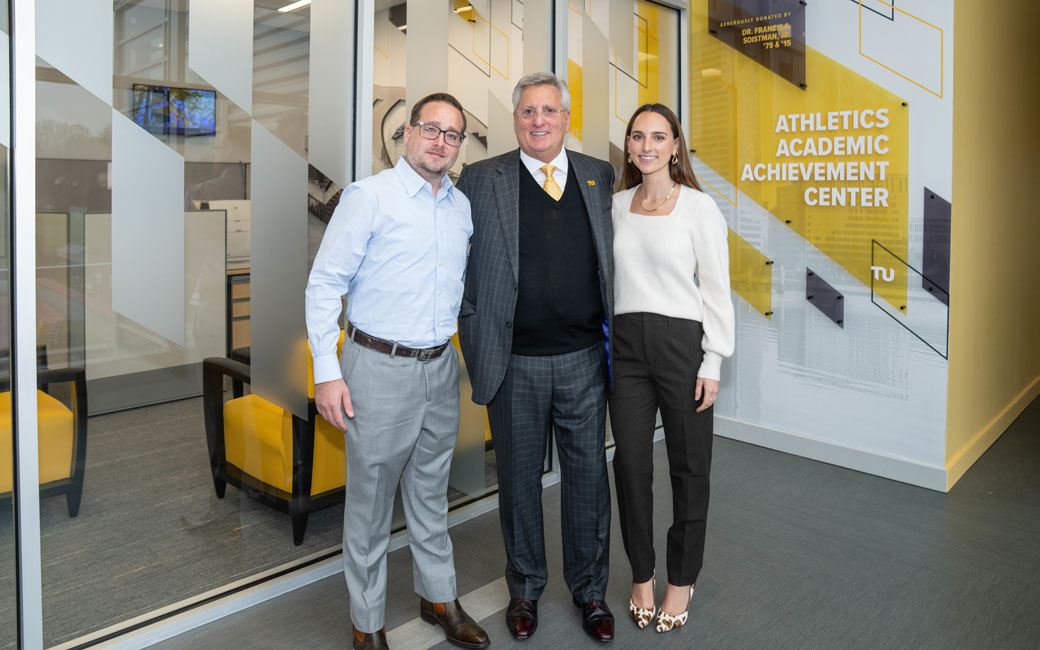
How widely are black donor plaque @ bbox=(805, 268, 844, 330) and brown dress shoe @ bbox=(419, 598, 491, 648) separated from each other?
2.64m

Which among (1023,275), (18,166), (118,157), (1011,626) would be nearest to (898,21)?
(1023,275)

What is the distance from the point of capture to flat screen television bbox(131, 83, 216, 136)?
2445 millimetres

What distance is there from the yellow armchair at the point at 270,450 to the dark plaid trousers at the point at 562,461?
2.42ft

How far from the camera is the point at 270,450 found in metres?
2.95

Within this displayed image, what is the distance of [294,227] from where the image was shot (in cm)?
289

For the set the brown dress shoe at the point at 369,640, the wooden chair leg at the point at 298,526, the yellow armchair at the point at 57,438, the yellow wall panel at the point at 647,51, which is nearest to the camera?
the yellow armchair at the point at 57,438

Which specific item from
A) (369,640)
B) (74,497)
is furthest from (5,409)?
(369,640)

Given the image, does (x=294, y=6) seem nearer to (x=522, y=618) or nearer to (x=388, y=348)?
(x=388, y=348)

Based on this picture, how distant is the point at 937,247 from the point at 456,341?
91.9 inches

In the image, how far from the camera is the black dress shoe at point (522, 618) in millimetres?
2699

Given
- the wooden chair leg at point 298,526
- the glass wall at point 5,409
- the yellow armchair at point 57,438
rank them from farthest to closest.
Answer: the wooden chair leg at point 298,526 < the yellow armchair at point 57,438 < the glass wall at point 5,409

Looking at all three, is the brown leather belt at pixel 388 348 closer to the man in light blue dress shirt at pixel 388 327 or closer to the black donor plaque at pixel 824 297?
the man in light blue dress shirt at pixel 388 327

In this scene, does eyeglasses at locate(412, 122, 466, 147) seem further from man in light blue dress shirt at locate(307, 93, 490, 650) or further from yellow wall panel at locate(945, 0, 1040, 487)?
yellow wall panel at locate(945, 0, 1040, 487)

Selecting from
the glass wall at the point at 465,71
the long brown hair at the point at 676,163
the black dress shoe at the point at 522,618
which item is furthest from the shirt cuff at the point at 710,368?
the glass wall at the point at 465,71
